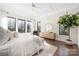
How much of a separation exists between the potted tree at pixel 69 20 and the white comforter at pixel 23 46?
20.2 inches

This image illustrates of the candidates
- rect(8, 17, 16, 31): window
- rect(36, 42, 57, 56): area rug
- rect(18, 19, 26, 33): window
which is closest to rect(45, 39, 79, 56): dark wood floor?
rect(36, 42, 57, 56): area rug

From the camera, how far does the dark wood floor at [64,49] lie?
1.95m

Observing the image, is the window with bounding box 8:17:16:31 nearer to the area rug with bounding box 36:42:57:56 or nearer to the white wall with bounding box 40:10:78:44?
the white wall with bounding box 40:10:78:44

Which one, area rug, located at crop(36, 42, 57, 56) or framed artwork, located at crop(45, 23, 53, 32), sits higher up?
framed artwork, located at crop(45, 23, 53, 32)

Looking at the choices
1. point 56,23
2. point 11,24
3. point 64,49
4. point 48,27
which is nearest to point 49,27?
point 48,27

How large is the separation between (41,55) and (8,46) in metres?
0.61

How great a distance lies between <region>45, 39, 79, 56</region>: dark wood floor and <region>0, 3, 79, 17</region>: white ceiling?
22.3 inches

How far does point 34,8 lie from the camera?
2.00m

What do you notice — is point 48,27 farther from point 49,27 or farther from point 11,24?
point 11,24

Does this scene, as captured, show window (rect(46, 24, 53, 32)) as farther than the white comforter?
Yes

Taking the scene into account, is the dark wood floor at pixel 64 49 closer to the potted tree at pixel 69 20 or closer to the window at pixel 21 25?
the potted tree at pixel 69 20

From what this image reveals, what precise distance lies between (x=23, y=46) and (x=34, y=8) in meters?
0.72

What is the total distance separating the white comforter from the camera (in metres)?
1.88

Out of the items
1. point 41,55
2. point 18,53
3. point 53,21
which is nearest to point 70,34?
point 53,21
